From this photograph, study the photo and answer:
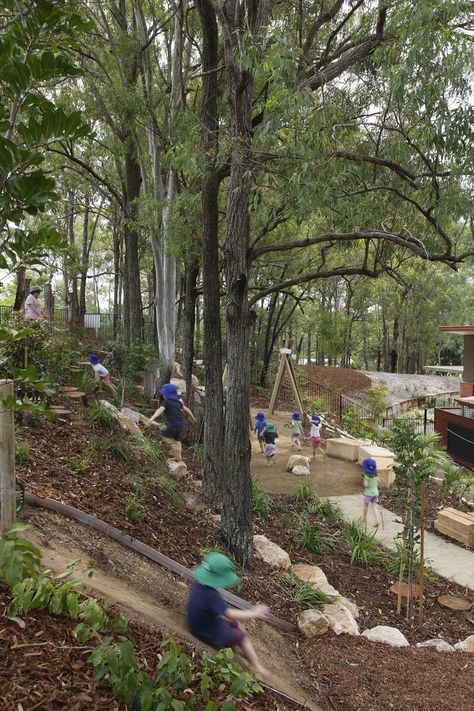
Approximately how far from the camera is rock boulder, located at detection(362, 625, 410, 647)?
17.4 ft

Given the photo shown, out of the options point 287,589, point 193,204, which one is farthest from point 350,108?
point 287,589

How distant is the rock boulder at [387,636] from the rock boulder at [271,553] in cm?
145

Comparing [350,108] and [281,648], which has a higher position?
[350,108]

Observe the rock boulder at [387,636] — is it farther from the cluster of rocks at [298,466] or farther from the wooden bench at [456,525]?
the cluster of rocks at [298,466]

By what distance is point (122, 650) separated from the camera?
247 centimetres

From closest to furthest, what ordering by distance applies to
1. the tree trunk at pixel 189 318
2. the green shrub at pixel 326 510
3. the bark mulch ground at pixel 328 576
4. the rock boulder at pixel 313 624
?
the bark mulch ground at pixel 328 576, the rock boulder at pixel 313 624, the green shrub at pixel 326 510, the tree trunk at pixel 189 318

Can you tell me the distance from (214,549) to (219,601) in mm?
2906

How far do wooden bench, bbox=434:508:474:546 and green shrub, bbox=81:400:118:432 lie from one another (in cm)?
602

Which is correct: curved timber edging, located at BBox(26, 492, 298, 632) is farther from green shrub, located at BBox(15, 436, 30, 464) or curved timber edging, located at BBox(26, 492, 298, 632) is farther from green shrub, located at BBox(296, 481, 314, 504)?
green shrub, located at BBox(296, 481, 314, 504)

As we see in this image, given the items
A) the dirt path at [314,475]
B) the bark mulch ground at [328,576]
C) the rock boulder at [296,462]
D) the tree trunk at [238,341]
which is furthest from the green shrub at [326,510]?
the tree trunk at [238,341]

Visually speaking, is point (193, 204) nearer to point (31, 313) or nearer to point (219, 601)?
point (31, 313)

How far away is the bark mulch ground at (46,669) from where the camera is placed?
89.8 inches

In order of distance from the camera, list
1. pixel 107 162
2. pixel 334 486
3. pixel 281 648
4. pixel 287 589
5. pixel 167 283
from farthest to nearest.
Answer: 1. pixel 107 162
2. pixel 167 283
3. pixel 334 486
4. pixel 287 589
5. pixel 281 648

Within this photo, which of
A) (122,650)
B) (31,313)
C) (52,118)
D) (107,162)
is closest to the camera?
(52,118)
